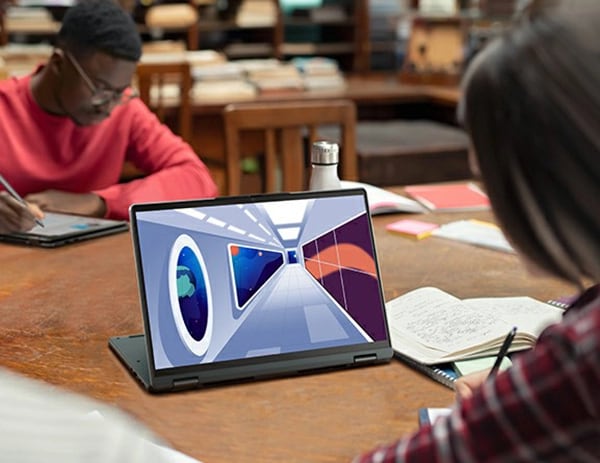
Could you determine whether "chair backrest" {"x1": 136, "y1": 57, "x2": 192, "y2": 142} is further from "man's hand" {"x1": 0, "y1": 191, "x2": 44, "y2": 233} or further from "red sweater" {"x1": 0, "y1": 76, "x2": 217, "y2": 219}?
"man's hand" {"x1": 0, "y1": 191, "x2": 44, "y2": 233}

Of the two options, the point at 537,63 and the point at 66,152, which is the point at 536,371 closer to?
the point at 537,63

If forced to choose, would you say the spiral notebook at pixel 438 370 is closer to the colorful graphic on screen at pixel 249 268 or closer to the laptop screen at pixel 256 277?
the laptop screen at pixel 256 277

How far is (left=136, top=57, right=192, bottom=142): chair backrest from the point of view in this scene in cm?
331

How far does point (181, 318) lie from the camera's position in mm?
1125

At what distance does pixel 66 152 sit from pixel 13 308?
93cm

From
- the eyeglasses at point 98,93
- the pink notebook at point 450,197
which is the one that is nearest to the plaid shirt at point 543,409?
the pink notebook at point 450,197

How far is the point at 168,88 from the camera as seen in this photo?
385cm

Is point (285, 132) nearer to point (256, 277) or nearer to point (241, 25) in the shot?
point (256, 277)

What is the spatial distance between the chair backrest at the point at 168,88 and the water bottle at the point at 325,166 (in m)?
1.75

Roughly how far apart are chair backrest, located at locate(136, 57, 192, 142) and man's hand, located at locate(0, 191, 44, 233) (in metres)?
1.48

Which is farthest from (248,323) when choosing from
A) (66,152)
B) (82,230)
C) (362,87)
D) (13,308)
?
(362,87)

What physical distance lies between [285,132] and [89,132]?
522 mm

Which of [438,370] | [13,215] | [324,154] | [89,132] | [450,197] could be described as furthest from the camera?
[89,132]

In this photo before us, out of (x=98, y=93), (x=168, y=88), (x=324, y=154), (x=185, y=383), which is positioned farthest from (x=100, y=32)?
(x=168, y=88)
